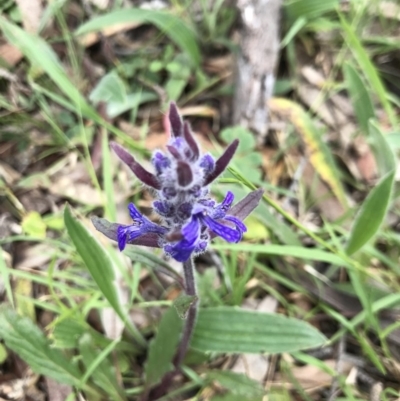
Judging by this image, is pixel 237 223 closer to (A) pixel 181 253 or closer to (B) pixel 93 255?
(A) pixel 181 253

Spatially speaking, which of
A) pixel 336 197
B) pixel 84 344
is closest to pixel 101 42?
pixel 336 197

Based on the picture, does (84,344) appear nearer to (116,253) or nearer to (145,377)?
(145,377)

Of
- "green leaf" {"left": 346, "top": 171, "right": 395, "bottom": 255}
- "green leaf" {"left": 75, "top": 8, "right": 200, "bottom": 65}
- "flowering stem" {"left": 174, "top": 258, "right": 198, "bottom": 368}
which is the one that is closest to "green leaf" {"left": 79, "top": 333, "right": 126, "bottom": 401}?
"flowering stem" {"left": 174, "top": 258, "right": 198, "bottom": 368}

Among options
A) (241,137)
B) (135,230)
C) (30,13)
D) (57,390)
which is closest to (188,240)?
(135,230)

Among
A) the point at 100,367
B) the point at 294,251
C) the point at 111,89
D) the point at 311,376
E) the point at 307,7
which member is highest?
the point at 307,7

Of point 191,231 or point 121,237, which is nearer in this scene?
point 191,231

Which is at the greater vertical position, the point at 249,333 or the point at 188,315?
the point at 188,315
